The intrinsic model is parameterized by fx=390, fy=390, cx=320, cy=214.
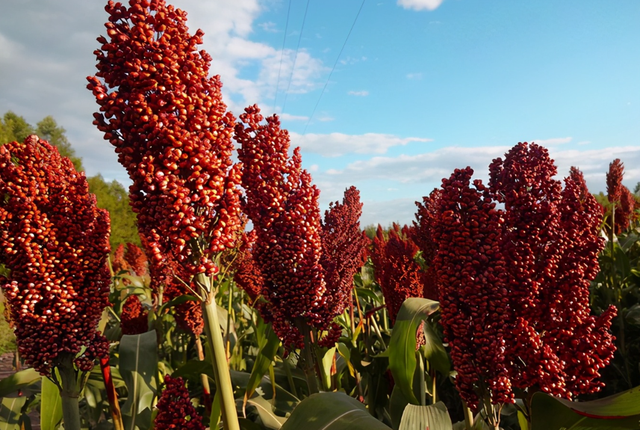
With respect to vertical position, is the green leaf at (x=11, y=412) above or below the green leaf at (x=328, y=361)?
below

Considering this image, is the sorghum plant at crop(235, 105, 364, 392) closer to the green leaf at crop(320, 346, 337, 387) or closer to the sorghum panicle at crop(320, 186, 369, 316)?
the sorghum panicle at crop(320, 186, 369, 316)

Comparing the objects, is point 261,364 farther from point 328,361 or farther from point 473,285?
point 473,285

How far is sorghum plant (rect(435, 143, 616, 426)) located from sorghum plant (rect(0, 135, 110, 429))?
1.94 meters

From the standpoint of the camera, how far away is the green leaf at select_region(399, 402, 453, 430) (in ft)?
4.83

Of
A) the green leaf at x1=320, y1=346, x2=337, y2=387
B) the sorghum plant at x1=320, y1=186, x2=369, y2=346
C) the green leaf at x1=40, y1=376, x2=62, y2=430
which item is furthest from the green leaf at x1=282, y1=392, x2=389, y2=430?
the green leaf at x1=40, y1=376, x2=62, y2=430

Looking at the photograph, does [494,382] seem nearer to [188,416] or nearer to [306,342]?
[306,342]

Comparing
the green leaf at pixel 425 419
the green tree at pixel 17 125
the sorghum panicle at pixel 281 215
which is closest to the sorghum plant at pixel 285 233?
the sorghum panicle at pixel 281 215

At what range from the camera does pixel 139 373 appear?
3018mm

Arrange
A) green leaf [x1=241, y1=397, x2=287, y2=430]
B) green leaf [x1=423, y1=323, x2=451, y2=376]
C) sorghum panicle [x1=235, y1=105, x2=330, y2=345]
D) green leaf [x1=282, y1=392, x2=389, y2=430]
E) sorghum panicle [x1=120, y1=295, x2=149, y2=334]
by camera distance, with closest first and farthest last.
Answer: green leaf [x1=282, y1=392, x2=389, y2=430], sorghum panicle [x1=235, y1=105, x2=330, y2=345], green leaf [x1=423, y1=323, x2=451, y2=376], green leaf [x1=241, y1=397, x2=287, y2=430], sorghum panicle [x1=120, y1=295, x2=149, y2=334]

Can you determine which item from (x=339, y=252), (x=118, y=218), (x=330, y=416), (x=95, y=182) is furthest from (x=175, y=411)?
(x=95, y=182)

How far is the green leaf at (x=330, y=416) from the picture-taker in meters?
1.46

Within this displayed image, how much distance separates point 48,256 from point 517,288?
7.80 ft

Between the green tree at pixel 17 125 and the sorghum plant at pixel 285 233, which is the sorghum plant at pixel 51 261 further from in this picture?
the green tree at pixel 17 125

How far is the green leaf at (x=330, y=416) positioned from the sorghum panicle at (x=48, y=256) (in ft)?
4.70
